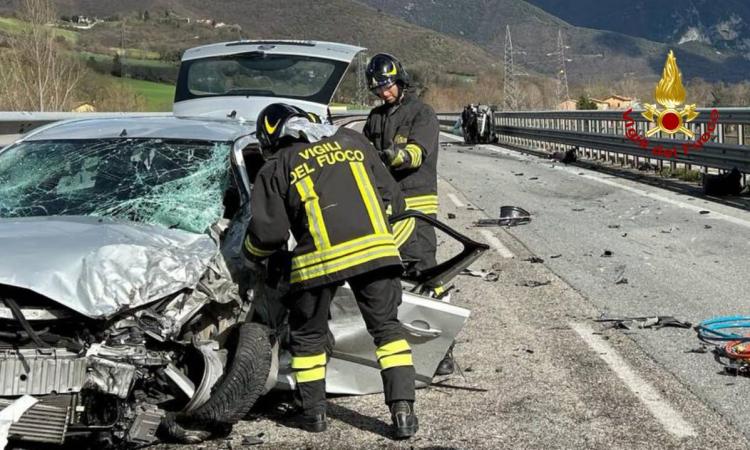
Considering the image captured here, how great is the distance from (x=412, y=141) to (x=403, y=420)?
2.11m

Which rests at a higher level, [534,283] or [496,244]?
[534,283]

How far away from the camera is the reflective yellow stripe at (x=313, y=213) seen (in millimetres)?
4625

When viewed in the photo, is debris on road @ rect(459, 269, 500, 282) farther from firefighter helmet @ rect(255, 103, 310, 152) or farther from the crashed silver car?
firefighter helmet @ rect(255, 103, 310, 152)

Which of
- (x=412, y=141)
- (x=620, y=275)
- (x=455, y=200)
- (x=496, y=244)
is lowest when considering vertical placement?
(x=455, y=200)

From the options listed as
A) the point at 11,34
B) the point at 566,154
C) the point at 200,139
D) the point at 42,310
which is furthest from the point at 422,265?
the point at 11,34

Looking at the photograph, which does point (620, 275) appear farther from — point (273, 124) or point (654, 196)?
point (654, 196)

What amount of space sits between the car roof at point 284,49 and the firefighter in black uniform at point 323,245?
3598 mm

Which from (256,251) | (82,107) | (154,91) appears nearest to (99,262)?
(256,251)

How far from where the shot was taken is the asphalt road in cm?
462

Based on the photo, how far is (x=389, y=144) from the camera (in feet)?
20.9

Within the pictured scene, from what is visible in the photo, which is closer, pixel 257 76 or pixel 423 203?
pixel 423 203

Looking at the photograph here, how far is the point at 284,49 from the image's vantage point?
8.47 meters

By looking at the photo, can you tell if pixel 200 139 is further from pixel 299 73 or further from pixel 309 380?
pixel 299 73

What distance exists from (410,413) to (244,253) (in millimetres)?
1082
